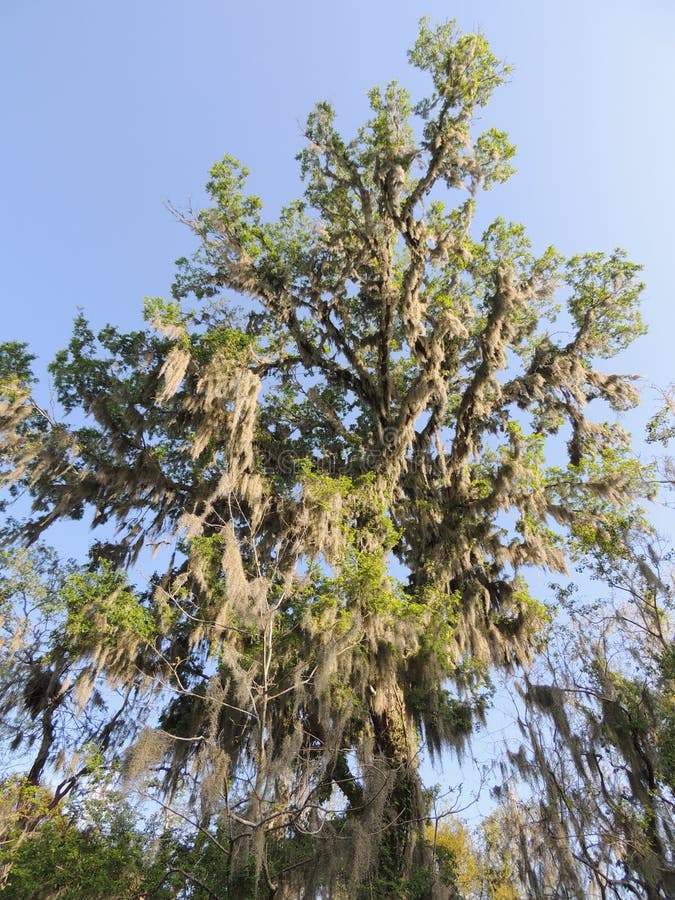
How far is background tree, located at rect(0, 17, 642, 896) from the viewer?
7125 mm

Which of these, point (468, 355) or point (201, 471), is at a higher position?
point (468, 355)

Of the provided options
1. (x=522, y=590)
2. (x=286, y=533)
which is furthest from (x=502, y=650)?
(x=286, y=533)

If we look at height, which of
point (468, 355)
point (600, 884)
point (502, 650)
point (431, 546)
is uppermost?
point (468, 355)

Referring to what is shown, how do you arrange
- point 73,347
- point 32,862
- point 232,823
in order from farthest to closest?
point 73,347, point 32,862, point 232,823

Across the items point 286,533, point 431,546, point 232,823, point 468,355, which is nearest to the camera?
point 232,823

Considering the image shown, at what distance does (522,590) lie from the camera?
11578 mm

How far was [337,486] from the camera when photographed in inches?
398

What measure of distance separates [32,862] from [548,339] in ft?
46.0

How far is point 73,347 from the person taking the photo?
11383mm

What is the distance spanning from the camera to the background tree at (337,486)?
7125 mm

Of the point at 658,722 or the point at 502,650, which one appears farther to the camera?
the point at 502,650

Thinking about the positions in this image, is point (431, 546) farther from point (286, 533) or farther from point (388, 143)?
point (388, 143)

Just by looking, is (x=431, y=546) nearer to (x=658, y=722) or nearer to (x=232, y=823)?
(x=658, y=722)

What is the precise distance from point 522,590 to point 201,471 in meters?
7.23
